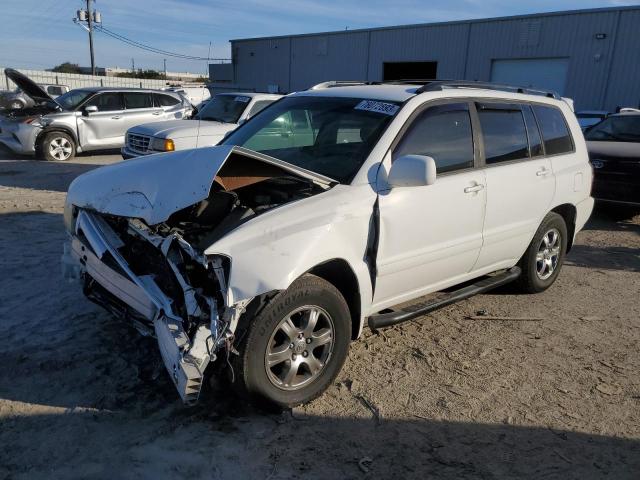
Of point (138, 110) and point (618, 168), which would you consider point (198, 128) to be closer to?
point (138, 110)

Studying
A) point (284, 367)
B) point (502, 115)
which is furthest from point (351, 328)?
point (502, 115)

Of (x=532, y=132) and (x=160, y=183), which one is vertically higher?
(x=532, y=132)

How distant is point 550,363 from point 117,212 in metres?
3.19

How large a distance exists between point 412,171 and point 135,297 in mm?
1810

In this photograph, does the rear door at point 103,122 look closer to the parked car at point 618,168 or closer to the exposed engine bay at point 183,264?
the exposed engine bay at point 183,264

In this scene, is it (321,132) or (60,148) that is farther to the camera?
(60,148)

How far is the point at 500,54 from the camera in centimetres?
2442

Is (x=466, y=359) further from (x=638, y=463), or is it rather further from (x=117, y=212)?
(x=117, y=212)

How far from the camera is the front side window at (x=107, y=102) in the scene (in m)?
13.3

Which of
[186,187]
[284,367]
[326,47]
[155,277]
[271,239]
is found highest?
[326,47]

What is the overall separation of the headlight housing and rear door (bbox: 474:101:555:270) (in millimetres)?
5299

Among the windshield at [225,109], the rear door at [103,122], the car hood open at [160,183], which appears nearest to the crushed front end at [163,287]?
the car hood open at [160,183]

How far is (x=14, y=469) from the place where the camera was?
2.64 metres

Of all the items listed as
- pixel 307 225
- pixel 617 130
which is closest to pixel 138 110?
pixel 617 130
